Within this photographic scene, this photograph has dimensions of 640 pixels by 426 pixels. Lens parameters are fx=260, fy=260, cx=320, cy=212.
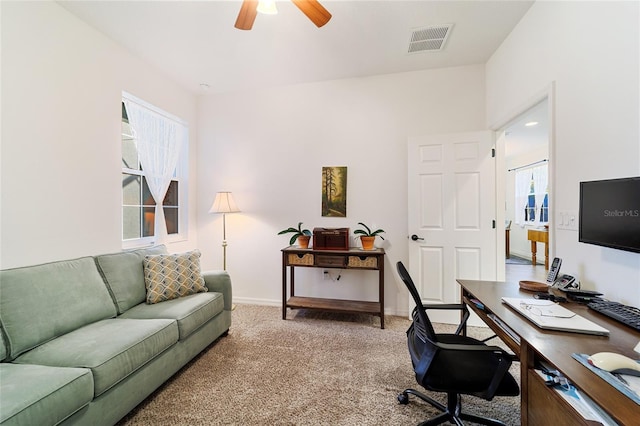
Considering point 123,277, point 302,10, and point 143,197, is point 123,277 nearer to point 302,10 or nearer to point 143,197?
point 143,197

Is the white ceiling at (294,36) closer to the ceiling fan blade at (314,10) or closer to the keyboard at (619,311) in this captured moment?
the ceiling fan blade at (314,10)

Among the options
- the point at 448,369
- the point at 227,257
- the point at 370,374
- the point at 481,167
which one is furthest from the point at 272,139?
the point at 448,369

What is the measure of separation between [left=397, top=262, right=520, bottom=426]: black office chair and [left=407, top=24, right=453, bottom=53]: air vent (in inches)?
86.5

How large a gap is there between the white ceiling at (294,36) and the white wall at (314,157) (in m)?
0.28

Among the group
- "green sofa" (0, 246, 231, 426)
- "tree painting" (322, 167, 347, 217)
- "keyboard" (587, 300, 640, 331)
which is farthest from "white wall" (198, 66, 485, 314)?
"keyboard" (587, 300, 640, 331)

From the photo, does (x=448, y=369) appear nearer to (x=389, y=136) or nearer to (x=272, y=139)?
(x=389, y=136)

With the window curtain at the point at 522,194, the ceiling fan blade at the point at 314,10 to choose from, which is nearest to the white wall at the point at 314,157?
the ceiling fan blade at the point at 314,10

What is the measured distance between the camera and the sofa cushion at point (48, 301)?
A: 1443mm

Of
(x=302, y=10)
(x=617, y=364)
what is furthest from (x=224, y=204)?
(x=617, y=364)

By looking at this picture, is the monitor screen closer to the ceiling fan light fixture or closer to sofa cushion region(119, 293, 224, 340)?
the ceiling fan light fixture

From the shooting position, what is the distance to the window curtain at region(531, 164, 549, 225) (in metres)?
5.86

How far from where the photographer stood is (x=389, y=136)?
3131 millimetres

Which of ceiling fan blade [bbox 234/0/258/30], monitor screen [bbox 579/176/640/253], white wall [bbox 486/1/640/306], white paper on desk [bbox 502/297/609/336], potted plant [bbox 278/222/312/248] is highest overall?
ceiling fan blade [bbox 234/0/258/30]

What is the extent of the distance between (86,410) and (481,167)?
3.54 m
